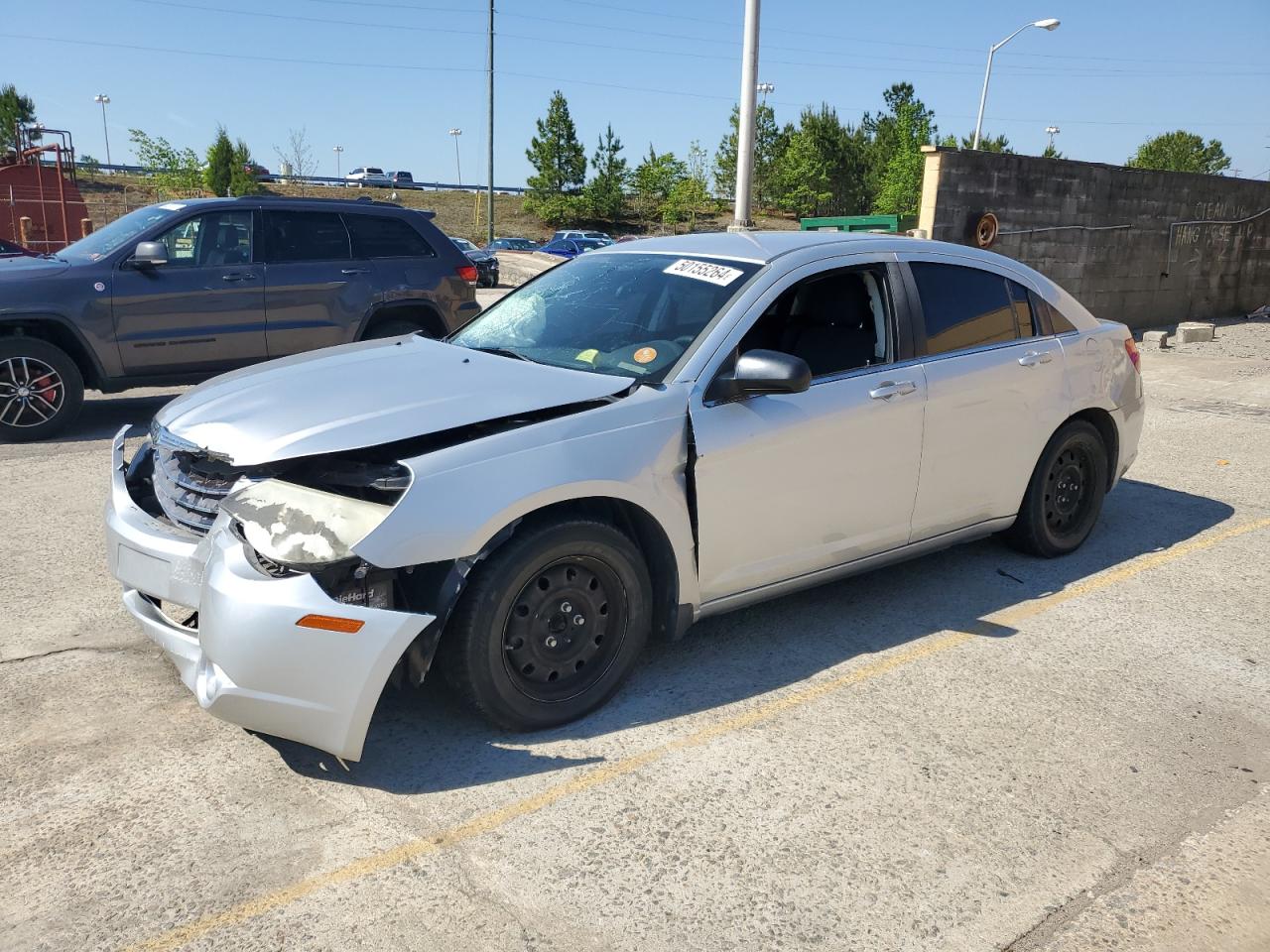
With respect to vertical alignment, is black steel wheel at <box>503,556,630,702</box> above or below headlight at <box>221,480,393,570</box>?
below

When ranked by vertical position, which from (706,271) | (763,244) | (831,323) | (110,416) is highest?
(763,244)

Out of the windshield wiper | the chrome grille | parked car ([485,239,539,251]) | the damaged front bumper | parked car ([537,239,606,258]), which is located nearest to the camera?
the damaged front bumper

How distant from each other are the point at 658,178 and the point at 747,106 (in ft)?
194

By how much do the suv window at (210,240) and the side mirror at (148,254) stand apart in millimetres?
177

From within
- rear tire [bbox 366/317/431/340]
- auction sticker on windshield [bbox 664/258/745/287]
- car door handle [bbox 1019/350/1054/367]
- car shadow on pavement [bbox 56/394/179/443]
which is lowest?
car shadow on pavement [bbox 56/394/179/443]

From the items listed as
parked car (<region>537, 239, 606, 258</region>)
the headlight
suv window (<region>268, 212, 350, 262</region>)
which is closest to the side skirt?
the headlight

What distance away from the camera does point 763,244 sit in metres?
4.48

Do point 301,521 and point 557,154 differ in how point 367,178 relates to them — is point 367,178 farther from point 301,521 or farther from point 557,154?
point 301,521

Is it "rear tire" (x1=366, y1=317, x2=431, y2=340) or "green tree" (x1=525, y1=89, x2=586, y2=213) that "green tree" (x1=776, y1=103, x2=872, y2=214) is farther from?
"rear tire" (x1=366, y1=317, x2=431, y2=340)

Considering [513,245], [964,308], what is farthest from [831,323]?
[513,245]

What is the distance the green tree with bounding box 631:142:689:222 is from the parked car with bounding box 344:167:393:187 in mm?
23155

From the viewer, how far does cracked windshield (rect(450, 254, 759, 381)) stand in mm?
4004

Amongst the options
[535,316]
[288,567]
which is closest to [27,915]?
[288,567]

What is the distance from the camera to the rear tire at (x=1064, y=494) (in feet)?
17.2
